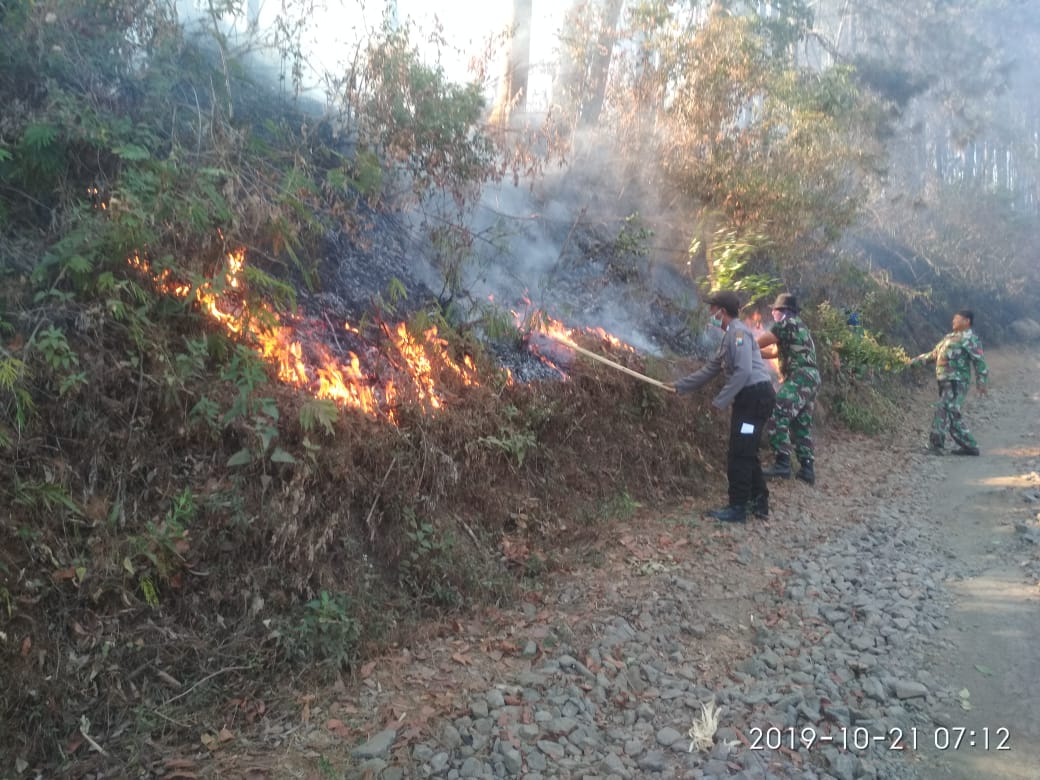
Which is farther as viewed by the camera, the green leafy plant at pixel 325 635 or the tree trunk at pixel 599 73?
the tree trunk at pixel 599 73

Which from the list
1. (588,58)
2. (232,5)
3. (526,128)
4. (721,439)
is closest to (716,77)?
(588,58)

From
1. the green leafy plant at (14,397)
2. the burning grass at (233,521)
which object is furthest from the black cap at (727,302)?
the green leafy plant at (14,397)

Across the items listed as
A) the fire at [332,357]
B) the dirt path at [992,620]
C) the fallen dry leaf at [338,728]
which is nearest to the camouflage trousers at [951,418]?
the dirt path at [992,620]

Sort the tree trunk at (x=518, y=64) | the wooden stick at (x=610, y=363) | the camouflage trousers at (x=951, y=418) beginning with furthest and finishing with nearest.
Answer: the tree trunk at (x=518, y=64) < the camouflage trousers at (x=951, y=418) < the wooden stick at (x=610, y=363)

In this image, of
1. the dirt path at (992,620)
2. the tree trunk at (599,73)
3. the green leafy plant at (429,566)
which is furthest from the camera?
the tree trunk at (599,73)

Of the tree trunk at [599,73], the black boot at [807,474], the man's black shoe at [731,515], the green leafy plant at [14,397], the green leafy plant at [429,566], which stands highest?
the tree trunk at [599,73]

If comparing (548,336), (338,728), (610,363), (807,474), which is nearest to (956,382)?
(807,474)

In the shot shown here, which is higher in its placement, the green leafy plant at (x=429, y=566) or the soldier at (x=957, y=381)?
the soldier at (x=957, y=381)

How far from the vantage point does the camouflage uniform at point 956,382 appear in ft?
34.0

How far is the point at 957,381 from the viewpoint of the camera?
1038 cm

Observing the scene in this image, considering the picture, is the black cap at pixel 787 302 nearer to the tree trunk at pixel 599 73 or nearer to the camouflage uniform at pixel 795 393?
the camouflage uniform at pixel 795 393

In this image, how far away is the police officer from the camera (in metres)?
7.10

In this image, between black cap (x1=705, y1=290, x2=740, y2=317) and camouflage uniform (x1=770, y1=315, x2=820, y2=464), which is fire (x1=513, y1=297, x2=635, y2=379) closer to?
black cap (x1=705, y1=290, x2=740, y2=317)

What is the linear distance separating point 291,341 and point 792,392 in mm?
5795
